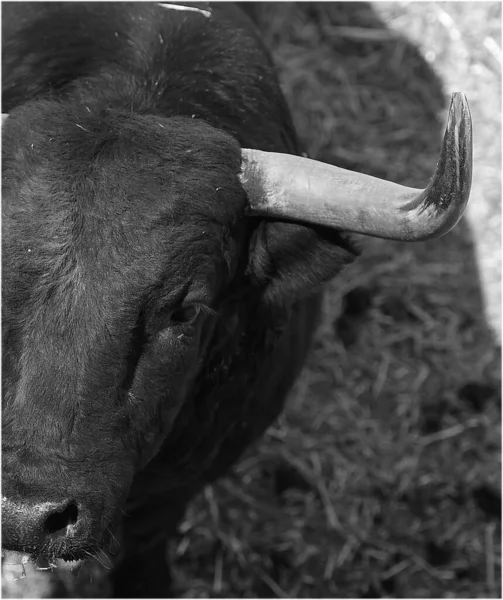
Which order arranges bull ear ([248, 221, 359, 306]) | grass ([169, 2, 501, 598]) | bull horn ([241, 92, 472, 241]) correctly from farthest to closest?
grass ([169, 2, 501, 598])
bull ear ([248, 221, 359, 306])
bull horn ([241, 92, 472, 241])

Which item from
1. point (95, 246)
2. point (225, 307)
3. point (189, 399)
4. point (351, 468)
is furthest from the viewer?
point (351, 468)

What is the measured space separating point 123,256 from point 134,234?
8cm

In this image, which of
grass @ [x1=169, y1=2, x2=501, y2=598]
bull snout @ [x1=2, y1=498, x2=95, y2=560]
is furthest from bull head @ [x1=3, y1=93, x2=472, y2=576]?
grass @ [x1=169, y1=2, x2=501, y2=598]

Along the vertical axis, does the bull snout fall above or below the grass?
above

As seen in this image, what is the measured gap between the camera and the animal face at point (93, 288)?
8.47 feet

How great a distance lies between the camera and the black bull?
259cm

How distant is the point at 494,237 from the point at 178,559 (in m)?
2.83

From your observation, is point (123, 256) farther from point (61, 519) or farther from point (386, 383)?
point (386, 383)

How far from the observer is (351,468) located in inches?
208

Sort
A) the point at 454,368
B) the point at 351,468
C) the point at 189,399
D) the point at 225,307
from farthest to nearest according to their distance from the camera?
the point at 454,368
the point at 351,468
the point at 189,399
the point at 225,307

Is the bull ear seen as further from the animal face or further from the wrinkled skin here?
the animal face

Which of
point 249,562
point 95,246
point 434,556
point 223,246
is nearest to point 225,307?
point 223,246

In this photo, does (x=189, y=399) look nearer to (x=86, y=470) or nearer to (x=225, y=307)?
(x=225, y=307)

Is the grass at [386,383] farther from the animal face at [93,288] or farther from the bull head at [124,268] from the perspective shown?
the animal face at [93,288]
